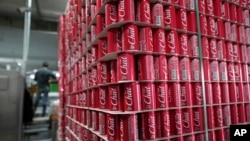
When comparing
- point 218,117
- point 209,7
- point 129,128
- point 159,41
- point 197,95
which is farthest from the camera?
point 209,7

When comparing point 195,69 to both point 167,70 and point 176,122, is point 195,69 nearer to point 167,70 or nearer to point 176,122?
point 167,70

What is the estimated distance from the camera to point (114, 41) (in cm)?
165

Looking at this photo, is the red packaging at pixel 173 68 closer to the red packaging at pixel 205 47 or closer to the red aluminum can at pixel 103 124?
the red packaging at pixel 205 47

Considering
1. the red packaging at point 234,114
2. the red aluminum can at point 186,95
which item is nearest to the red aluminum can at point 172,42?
the red aluminum can at point 186,95

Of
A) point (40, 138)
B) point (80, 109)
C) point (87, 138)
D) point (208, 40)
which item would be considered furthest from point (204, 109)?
point (40, 138)

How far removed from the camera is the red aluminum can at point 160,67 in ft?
5.60

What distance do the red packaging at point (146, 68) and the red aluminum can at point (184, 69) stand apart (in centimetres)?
37

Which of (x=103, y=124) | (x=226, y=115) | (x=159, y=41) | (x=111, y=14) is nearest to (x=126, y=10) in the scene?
(x=111, y=14)

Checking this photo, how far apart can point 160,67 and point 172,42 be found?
0.27 m

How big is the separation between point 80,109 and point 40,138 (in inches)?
123

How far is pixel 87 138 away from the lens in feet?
7.45

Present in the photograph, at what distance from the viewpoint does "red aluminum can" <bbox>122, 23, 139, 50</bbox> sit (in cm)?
156

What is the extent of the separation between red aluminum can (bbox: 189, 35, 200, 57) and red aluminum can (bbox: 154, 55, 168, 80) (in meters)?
0.40

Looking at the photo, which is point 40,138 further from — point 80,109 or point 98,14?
point 98,14
